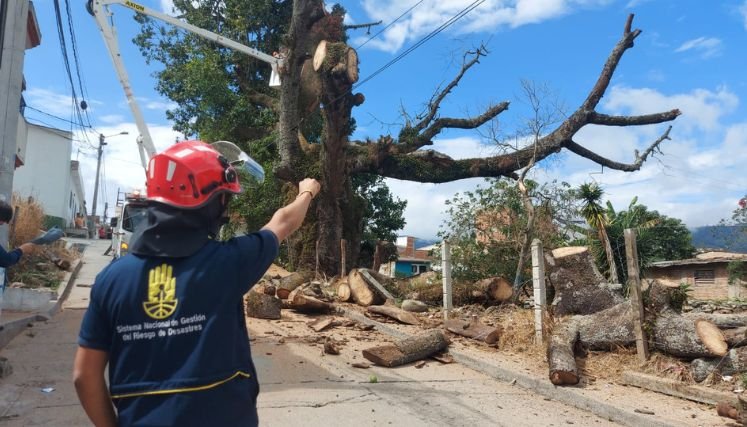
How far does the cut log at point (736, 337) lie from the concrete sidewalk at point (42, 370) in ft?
21.5

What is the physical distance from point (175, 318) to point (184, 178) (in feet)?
1.38

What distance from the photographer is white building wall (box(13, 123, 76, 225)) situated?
110 feet

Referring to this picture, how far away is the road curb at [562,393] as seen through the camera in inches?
201

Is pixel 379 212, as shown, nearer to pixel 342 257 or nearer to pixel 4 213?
pixel 342 257

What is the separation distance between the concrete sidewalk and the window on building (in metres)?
26.0

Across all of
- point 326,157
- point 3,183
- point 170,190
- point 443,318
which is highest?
point 326,157

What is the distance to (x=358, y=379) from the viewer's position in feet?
20.9

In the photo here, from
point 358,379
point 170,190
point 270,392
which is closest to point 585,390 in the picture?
point 358,379

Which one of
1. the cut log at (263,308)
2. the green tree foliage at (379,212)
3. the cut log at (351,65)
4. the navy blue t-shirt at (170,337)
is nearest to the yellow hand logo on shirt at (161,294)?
the navy blue t-shirt at (170,337)

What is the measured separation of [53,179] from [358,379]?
35254 millimetres

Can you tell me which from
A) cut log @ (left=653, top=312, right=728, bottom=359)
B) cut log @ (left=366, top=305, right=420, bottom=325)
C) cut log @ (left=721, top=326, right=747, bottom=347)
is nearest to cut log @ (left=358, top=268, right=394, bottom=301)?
cut log @ (left=366, top=305, right=420, bottom=325)

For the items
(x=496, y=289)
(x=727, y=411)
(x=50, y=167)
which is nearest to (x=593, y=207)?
(x=496, y=289)

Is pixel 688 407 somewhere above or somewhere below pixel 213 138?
below

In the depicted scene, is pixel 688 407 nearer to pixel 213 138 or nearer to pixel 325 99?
pixel 325 99
